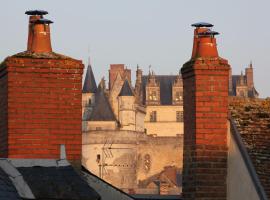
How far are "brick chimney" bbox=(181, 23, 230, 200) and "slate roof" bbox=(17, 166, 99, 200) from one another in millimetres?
1301

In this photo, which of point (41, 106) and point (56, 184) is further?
point (41, 106)

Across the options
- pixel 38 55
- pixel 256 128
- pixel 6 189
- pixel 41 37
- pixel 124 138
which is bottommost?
pixel 124 138

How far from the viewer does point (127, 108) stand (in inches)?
4409

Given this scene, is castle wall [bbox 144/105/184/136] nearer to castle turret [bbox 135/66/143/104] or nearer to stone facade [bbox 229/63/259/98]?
castle turret [bbox 135/66/143/104]

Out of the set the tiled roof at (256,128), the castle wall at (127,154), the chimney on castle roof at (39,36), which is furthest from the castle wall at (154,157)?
the chimney on castle roof at (39,36)

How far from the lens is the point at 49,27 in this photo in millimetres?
9945

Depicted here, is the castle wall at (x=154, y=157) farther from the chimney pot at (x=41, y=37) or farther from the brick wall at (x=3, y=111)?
the brick wall at (x=3, y=111)

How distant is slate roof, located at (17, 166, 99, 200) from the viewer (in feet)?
26.9

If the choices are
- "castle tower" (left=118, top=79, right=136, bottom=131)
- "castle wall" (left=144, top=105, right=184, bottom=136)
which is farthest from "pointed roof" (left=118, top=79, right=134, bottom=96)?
"castle wall" (left=144, top=105, right=184, bottom=136)

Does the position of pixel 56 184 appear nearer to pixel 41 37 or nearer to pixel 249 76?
pixel 41 37

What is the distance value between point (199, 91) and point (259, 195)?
104 centimetres

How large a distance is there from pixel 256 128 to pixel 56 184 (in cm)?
234

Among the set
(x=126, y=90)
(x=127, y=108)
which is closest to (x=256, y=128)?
(x=127, y=108)

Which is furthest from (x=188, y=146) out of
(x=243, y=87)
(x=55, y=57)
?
(x=243, y=87)
